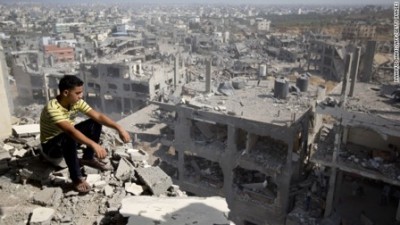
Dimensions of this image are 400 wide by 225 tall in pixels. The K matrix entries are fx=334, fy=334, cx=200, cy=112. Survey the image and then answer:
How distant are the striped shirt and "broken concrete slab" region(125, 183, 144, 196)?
49.8 inches

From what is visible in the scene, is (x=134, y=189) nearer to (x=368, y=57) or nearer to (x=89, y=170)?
(x=89, y=170)

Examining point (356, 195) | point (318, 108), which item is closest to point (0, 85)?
point (318, 108)

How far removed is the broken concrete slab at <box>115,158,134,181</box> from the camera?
5281mm

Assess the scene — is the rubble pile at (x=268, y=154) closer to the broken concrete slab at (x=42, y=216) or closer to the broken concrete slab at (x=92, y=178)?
the broken concrete slab at (x=92, y=178)

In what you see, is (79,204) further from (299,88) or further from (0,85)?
(299,88)

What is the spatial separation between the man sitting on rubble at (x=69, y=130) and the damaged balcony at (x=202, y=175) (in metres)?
12.9

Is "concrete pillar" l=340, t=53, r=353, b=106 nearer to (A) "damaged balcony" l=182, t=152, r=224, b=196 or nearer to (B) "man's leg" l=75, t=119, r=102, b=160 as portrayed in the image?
(A) "damaged balcony" l=182, t=152, r=224, b=196

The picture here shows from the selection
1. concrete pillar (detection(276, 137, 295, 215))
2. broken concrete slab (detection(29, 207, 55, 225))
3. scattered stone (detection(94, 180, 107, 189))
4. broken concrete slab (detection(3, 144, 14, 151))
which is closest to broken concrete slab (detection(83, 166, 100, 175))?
scattered stone (detection(94, 180, 107, 189))

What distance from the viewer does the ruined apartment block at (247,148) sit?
15.2 meters

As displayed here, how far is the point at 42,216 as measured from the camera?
4.15m

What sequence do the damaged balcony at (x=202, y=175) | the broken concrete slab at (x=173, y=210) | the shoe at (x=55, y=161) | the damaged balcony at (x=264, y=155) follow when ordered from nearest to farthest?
the broken concrete slab at (x=173, y=210), the shoe at (x=55, y=161), the damaged balcony at (x=264, y=155), the damaged balcony at (x=202, y=175)

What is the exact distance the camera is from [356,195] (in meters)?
16.1

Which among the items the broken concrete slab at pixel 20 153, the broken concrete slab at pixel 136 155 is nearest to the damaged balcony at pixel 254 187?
the broken concrete slab at pixel 136 155

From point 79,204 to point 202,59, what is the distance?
46920 mm
